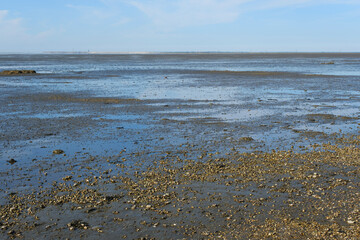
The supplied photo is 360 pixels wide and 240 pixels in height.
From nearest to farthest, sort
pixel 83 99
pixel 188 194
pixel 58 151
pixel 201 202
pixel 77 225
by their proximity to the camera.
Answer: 1. pixel 77 225
2. pixel 201 202
3. pixel 188 194
4. pixel 58 151
5. pixel 83 99

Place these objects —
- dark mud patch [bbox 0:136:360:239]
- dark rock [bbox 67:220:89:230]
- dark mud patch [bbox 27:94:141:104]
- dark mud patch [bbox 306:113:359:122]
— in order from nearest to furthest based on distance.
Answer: dark mud patch [bbox 0:136:360:239], dark rock [bbox 67:220:89:230], dark mud patch [bbox 306:113:359:122], dark mud patch [bbox 27:94:141:104]

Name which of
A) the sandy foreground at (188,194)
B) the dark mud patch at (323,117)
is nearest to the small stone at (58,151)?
the sandy foreground at (188,194)

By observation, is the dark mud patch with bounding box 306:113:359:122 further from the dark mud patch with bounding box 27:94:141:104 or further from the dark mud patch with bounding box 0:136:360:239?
the dark mud patch with bounding box 27:94:141:104

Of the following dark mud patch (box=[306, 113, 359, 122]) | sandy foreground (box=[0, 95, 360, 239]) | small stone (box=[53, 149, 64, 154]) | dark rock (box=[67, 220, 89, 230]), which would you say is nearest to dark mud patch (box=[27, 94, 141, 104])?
dark mud patch (box=[306, 113, 359, 122])

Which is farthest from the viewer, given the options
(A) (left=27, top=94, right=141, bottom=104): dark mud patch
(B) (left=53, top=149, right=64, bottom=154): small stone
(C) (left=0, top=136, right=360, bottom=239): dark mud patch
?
(A) (left=27, top=94, right=141, bottom=104): dark mud patch

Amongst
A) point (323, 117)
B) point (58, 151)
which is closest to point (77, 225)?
point (58, 151)

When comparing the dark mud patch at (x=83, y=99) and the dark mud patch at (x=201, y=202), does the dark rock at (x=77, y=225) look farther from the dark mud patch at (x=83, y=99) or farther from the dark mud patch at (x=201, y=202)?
the dark mud patch at (x=83, y=99)

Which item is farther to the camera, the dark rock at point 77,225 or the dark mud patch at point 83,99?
the dark mud patch at point 83,99

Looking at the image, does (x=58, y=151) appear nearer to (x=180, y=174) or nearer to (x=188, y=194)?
(x=180, y=174)

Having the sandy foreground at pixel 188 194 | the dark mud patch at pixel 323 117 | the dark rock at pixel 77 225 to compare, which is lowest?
the dark rock at pixel 77 225

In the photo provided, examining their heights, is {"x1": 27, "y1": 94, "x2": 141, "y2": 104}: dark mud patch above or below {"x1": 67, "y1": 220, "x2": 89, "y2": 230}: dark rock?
above

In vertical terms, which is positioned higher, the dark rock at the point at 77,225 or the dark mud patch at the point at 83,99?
the dark mud patch at the point at 83,99

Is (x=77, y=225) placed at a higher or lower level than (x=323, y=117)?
lower

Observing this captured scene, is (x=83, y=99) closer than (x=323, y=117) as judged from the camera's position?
No
